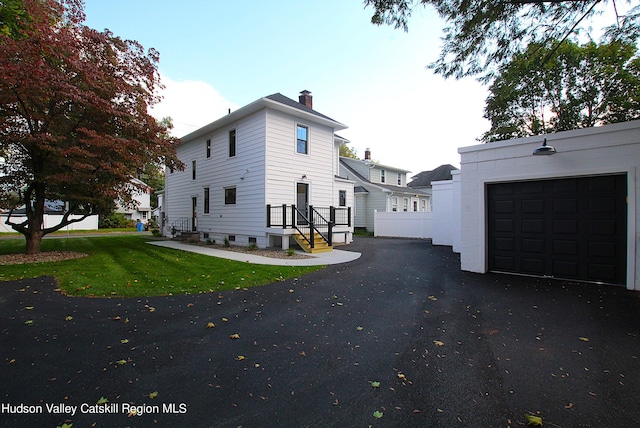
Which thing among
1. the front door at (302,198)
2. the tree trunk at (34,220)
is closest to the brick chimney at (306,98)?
the front door at (302,198)

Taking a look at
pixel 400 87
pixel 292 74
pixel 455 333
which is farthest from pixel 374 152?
pixel 455 333

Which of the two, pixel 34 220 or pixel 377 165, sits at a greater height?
pixel 377 165

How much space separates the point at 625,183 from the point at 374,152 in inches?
1813

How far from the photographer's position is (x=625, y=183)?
18.9ft

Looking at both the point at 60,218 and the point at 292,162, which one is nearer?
the point at 292,162

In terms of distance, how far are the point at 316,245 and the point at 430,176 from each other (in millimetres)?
25522

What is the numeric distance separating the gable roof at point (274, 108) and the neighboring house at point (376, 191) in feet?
33.0

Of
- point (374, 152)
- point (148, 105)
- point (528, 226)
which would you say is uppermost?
point (374, 152)

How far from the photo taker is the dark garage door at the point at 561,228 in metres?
5.89

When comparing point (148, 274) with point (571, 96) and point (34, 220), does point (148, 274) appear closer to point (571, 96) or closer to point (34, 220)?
point (34, 220)

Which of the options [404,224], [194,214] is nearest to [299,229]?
[194,214]

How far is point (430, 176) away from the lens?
1298 inches

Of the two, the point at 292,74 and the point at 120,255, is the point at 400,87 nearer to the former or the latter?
the point at 292,74

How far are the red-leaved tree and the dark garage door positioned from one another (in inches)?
445
